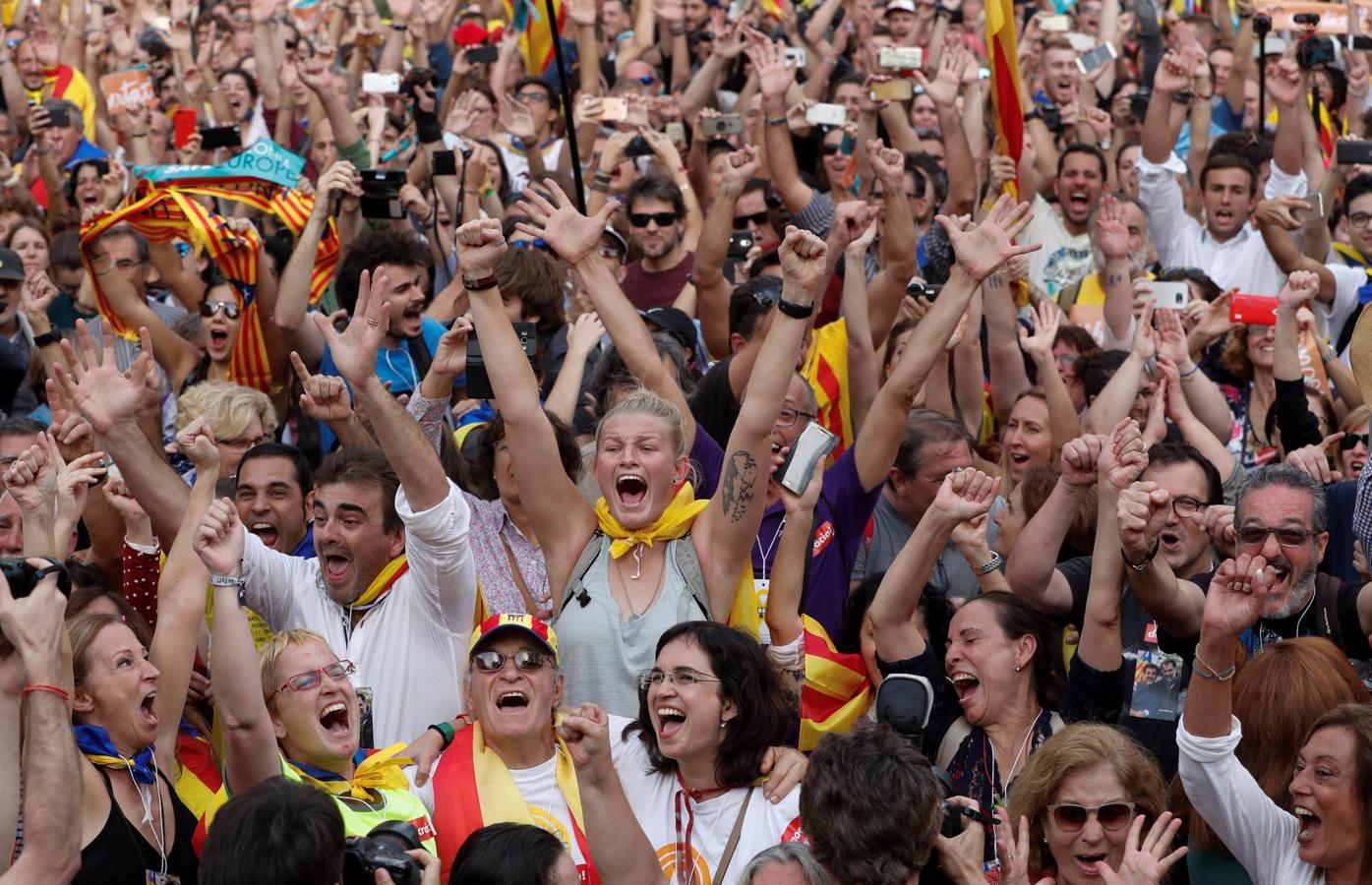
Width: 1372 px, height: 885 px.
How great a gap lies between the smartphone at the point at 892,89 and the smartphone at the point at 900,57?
9 centimetres

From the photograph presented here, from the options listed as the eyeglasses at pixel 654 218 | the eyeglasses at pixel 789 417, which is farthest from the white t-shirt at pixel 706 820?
the eyeglasses at pixel 654 218

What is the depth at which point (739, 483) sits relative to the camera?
4406 mm

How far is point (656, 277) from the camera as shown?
26.2 ft

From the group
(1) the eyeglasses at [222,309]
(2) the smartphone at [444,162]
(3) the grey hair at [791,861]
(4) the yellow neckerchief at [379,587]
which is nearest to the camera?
(3) the grey hair at [791,861]

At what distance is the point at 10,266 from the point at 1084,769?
5.39m

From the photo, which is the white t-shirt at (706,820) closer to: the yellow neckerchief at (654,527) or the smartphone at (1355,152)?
the yellow neckerchief at (654,527)

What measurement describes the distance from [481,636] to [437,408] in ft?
4.05

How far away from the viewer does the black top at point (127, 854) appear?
3602 millimetres

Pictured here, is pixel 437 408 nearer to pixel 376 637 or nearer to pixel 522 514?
pixel 522 514

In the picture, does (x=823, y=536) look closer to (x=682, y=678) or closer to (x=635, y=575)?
(x=635, y=575)

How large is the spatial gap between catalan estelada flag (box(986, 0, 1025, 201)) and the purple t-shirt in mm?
3804

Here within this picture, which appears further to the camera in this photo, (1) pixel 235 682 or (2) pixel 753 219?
(2) pixel 753 219

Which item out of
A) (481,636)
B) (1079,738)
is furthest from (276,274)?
(1079,738)

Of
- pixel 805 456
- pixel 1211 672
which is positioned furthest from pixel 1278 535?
pixel 805 456
